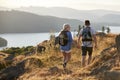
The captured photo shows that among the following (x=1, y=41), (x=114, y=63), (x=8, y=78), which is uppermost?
(x=114, y=63)

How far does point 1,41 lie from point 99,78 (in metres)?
190

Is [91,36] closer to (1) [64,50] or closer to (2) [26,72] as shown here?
(1) [64,50]

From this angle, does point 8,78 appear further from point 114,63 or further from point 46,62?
point 114,63

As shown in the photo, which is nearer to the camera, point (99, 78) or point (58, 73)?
point (99, 78)

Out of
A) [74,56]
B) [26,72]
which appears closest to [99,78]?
[26,72]

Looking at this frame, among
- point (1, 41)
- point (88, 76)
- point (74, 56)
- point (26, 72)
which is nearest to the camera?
point (88, 76)

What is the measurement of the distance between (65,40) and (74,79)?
7.84 feet

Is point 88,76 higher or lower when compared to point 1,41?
higher

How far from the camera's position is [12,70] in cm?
1611

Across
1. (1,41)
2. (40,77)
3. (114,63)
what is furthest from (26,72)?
(1,41)

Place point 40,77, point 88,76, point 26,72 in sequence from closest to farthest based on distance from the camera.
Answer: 1. point 88,76
2. point 40,77
3. point 26,72

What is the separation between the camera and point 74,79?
1162 cm

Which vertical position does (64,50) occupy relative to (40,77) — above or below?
above

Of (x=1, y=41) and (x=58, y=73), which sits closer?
(x=58, y=73)
